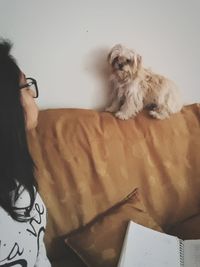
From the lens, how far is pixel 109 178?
140cm

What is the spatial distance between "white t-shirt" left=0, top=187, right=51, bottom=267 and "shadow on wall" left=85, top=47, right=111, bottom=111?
0.70 m

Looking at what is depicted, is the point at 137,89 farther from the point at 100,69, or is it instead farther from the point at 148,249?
the point at 148,249

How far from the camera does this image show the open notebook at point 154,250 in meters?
1.19

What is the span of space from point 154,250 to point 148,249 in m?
0.02

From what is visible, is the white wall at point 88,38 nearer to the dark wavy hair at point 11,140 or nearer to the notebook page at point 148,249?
the dark wavy hair at point 11,140

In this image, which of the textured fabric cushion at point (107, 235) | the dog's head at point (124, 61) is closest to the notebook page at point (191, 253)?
the textured fabric cushion at point (107, 235)

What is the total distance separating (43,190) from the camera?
133 cm

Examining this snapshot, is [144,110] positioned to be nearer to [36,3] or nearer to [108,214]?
[108,214]

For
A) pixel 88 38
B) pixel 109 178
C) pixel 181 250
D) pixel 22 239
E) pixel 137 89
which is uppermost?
pixel 88 38

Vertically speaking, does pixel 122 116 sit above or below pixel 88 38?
below

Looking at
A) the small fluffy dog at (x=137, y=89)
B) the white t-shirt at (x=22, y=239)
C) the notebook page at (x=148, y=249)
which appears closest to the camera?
the white t-shirt at (x=22, y=239)

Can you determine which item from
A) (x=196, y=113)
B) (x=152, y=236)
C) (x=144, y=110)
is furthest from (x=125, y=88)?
(x=152, y=236)

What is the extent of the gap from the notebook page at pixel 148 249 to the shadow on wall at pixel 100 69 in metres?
0.62

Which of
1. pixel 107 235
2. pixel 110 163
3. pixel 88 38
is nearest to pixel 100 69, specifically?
pixel 88 38
